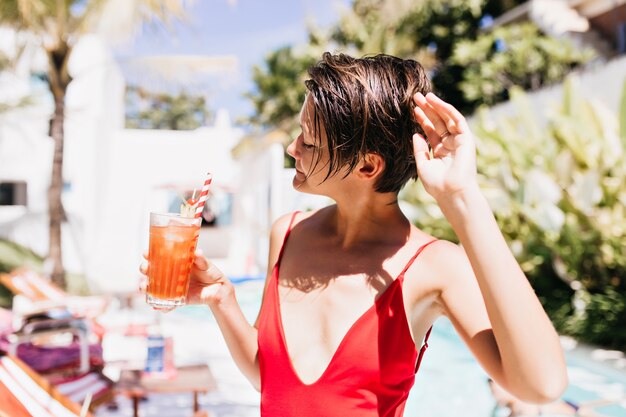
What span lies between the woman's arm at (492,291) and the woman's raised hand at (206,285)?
1.86 feet

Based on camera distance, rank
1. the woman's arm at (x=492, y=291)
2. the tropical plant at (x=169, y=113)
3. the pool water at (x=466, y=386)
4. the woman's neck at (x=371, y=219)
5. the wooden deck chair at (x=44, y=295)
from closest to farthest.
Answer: the woman's arm at (x=492, y=291) < the woman's neck at (x=371, y=219) < the pool water at (x=466, y=386) < the wooden deck chair at (x=44, y=295) < the tropical plant at (x=169, y=113)

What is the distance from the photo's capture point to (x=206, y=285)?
1.42 meters

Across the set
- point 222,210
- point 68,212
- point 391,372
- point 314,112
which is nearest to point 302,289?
point 391,372

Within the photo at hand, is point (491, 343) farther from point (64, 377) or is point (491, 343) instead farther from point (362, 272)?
point (64, 377)

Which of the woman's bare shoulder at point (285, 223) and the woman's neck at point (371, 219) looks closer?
the woman's neck at point (371, 219)

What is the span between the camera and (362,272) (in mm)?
1299

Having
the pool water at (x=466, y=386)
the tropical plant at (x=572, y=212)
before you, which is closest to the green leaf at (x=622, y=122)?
the tropical plant at (x=572, y=212)

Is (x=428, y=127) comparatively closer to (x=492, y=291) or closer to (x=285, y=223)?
(x=492, y=291)

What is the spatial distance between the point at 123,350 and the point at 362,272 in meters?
6.30

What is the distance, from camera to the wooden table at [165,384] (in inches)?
158

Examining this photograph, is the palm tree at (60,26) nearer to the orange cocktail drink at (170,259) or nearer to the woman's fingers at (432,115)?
the orange cocktail drink at (170,259)

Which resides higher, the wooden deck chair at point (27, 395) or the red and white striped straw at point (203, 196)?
the red and white striped straw at point (203, 196)

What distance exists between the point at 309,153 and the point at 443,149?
0.31 metres

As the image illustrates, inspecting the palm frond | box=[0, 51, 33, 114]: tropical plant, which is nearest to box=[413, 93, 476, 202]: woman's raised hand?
the palm frond
